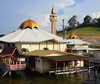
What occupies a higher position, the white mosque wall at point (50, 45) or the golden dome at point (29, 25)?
the golden dome at point (29, 25)

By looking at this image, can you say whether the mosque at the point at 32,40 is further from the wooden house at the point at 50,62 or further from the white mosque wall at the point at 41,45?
the wooden house at the point at 50,62

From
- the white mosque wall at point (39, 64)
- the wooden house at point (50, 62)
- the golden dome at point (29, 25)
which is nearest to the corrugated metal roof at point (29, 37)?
the golden dome at point (29, 25)

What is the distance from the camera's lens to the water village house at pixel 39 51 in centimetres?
2511

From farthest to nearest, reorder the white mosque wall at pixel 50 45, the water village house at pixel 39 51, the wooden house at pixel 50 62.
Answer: the white mosque wall at pixel 50 45 → the water village house at pixel 39 51 → the wooden house at pixel 50 62

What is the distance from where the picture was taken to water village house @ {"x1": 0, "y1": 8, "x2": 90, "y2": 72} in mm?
25109

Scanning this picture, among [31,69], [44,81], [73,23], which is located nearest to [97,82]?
[44,81]

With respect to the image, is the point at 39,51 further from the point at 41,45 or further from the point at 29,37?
the point at 29,37

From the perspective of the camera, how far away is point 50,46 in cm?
3697

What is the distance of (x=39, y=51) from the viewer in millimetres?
30734

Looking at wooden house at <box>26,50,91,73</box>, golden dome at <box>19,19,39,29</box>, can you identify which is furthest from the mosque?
wooden house at <box>26,50,91,73</box>

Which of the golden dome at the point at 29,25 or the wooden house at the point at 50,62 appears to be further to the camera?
the golden dome at the point at 29,25

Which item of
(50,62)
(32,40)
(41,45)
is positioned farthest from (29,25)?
(50,62)

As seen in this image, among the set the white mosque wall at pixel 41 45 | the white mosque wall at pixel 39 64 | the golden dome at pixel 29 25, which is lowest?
the white mosque wall at pixel 39 64

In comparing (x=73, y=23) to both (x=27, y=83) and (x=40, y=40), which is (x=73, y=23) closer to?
(x=40, y=40)
